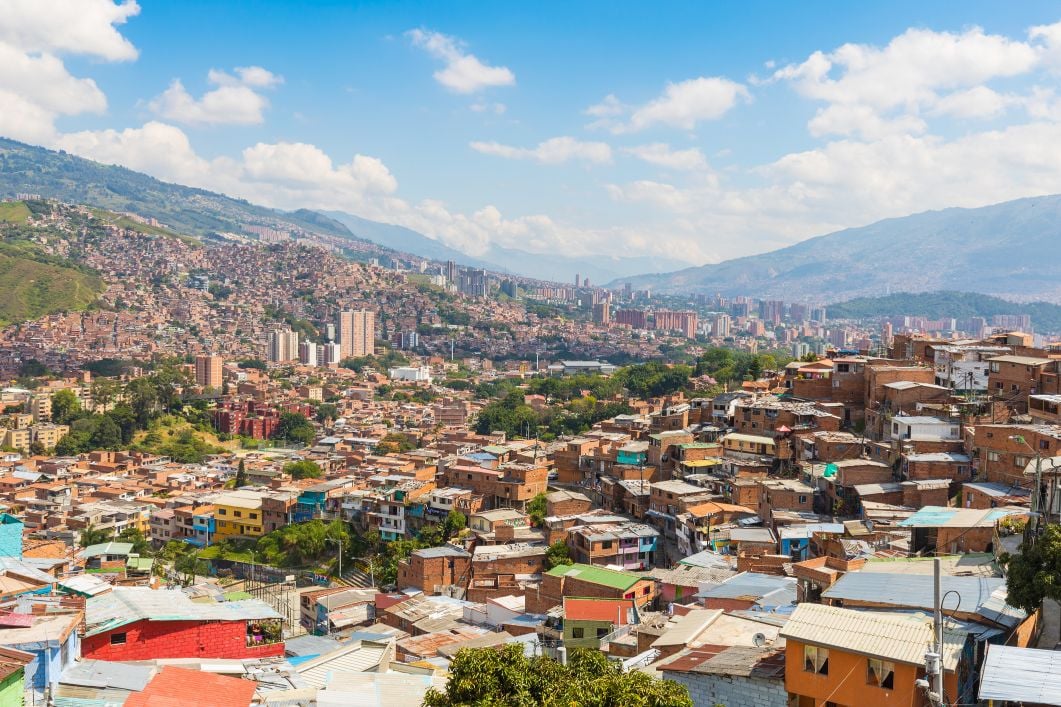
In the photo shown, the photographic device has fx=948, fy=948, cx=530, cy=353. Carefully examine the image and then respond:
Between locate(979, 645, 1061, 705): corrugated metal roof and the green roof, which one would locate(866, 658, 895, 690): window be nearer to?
locate(979, 645, 1061, 705): corrugated metal roof

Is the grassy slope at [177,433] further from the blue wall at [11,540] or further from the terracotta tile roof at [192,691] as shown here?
the terracotta tile roof at [192,691]

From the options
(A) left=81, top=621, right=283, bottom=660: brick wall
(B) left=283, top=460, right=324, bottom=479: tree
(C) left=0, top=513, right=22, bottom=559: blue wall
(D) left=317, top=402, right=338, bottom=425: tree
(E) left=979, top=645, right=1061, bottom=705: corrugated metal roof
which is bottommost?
(D) left=317, top=402, right=338, bottom=425: tree

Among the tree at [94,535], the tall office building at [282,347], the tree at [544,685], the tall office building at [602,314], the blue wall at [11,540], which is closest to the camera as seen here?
the tree at [544,685]

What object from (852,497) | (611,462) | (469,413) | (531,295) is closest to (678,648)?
(852,497)

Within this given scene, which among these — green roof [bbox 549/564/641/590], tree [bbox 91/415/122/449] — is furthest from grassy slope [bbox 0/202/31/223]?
green roof [bbox 549/564/641/590]

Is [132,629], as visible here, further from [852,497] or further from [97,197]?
[97,197]

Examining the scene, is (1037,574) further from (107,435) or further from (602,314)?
(602,314)

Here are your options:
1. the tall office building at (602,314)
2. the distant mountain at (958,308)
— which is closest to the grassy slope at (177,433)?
the tall office building at (602,314)
